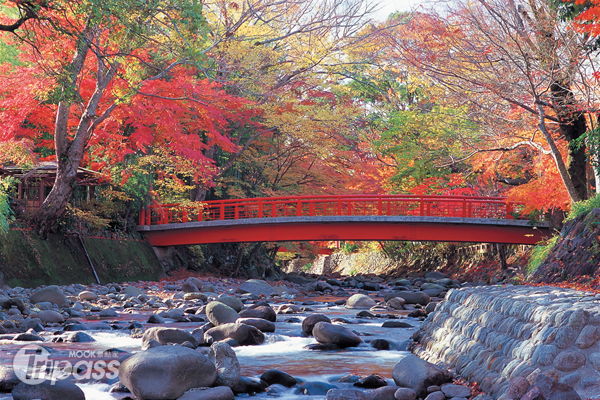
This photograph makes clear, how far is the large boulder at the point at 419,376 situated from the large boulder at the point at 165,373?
1953 millimetres

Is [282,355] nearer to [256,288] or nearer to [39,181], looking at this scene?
[256,288]

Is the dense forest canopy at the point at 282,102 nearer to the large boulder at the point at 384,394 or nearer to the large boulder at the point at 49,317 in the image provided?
the large boulder at the point at 49,317

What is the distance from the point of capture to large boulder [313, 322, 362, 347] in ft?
26.1

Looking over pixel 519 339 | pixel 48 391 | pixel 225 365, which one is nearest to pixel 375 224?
pixel 225 365

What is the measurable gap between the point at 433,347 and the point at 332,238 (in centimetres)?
1434

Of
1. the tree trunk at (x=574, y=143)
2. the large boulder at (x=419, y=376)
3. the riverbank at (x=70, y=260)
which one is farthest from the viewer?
the tree trunk at (x=574, y=143)

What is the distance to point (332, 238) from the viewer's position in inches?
835

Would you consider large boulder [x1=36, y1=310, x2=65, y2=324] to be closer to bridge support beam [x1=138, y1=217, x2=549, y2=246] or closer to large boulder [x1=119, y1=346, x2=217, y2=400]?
large boulder [x1=119, y1=346, x2=217, y2=400]

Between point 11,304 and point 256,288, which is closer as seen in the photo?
point 11,304

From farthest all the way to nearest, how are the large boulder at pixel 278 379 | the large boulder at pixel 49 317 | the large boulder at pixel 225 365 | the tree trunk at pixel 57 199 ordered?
the tree trunk at pixel 57 199 → the large boulder at pixel 49 317 → the large boulder at pixel 278 379 → the large boulder at pixel 225 365

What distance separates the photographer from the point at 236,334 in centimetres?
799

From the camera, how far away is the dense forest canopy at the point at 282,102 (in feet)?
39.5

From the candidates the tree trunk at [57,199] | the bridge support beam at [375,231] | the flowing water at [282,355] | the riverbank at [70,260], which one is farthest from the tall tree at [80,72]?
the bridge support beam at [375,231]

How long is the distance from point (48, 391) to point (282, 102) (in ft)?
62.4
